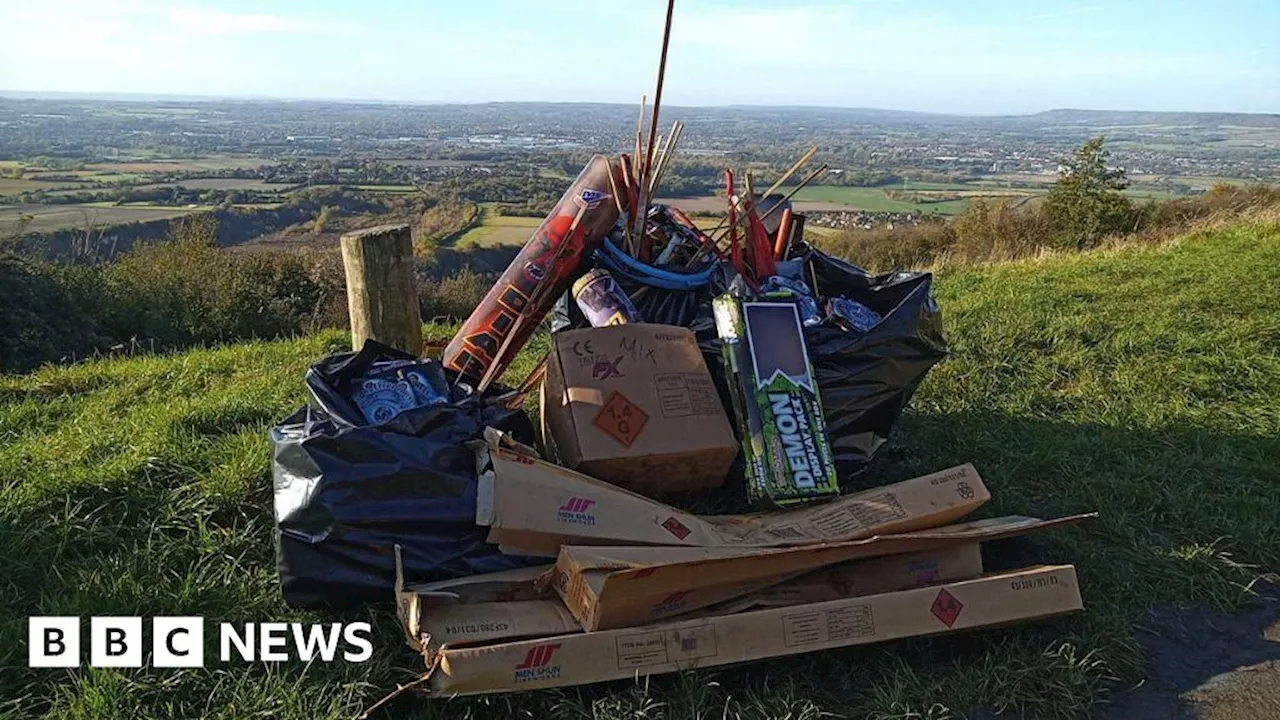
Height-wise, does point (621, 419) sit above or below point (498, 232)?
below

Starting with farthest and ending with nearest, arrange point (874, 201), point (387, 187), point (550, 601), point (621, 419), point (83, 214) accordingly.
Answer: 1. point (387, 187)
2. point (874, 201)
3. point (83, 214)
4. point (621, 419)
5. point (550, 601)

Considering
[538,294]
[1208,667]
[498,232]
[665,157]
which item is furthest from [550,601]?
[498,232]

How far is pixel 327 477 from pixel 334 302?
28.4 ft

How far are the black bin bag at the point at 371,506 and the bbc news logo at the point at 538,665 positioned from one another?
466 millimetres

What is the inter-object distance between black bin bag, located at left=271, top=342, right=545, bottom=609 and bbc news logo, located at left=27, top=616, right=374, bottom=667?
0.37 ft

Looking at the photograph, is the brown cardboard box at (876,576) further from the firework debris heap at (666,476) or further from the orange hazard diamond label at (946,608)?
the orange hazard diamond label at (946,608)

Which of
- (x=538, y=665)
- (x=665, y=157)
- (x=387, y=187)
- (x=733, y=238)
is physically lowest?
(x=538, y=665)

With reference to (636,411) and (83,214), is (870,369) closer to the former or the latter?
(636,411)

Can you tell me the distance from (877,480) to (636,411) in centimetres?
113

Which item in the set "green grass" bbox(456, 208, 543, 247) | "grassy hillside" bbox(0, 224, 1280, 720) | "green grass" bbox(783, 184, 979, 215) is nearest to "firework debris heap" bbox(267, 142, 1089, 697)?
"grassy hillside" bbox(0, 224, 1280, 720)

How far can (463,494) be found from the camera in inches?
92.1

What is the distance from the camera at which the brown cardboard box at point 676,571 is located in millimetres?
2037

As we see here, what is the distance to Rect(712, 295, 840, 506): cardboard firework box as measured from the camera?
9.16ft

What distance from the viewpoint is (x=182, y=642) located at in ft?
6.82
